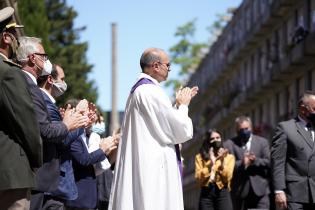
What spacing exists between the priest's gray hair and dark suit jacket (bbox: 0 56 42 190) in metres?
2.29

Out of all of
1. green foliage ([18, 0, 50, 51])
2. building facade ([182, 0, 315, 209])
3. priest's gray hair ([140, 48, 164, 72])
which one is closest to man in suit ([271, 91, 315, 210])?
priest's gray hair ([140, 48, 164, 72])

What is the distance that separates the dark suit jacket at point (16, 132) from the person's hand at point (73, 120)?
1.25m

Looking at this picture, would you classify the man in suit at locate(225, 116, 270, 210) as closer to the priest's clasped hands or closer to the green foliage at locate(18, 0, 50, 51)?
the priest's clasped hands

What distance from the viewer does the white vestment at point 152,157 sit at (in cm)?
850

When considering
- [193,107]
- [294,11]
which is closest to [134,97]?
[294,11]

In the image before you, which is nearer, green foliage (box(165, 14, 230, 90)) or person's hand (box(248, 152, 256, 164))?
person's hand (box(248, 152, 256, 164))

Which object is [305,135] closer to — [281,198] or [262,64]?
[281,198]

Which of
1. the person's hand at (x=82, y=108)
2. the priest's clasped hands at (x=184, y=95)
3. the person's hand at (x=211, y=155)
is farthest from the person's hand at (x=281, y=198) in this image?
the person's hand at (x=82, y=108)

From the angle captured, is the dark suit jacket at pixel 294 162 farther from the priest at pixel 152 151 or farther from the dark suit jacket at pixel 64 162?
the dark suit jacket at pixel 64 162

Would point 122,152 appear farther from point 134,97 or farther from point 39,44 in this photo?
point 39,44

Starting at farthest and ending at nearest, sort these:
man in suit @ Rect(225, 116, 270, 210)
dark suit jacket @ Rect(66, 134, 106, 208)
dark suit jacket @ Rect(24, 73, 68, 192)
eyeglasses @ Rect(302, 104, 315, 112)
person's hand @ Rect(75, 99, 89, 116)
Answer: man in suit @ Rect(225, 116, 270, 210) → eyeglasses @ Rect(302, 104, 315, 112) → dark suit jacket @ Rect(66, 134, 106, 208) → person's hand @ Rect(75, 99, 89, 116) → dark suit jacket @ Rect(24, 73, 68, 192)

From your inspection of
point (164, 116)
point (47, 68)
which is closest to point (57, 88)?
point (47, 68)

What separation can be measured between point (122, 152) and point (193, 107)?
8798 cm

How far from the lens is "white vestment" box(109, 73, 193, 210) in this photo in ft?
Result: 27.9
